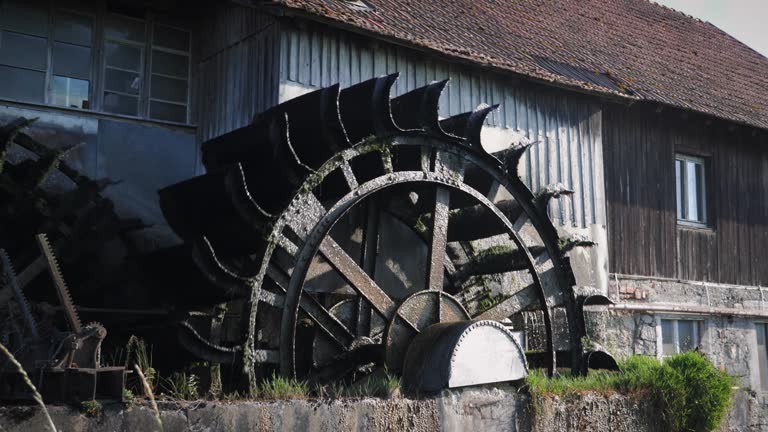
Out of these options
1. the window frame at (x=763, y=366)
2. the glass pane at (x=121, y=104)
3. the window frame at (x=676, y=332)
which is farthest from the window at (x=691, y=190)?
the glass pane at (x=121, y=104)

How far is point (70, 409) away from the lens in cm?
506

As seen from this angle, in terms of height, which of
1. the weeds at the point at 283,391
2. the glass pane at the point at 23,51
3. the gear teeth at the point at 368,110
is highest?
the glass pane at the point at 23,51

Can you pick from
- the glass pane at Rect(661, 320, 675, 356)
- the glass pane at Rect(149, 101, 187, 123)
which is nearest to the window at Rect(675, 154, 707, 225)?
the glass pane at Rect(661, 320, 675, 356)

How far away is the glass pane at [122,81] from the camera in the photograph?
9.47 m

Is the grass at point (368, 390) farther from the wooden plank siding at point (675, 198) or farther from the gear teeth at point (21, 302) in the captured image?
the wooden plank siding at point (675, 198)

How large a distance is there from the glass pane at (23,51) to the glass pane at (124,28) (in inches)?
27.1

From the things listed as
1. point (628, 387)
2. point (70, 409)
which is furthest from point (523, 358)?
point (70, 409)

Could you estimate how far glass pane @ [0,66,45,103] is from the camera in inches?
351

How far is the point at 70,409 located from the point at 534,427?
12.2ft

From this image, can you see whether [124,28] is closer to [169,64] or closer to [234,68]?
[169,64]

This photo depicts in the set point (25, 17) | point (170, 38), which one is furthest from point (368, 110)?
point (25, 17)

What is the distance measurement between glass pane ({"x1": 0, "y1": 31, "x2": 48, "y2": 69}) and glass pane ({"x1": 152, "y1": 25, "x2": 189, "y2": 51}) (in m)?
1.17

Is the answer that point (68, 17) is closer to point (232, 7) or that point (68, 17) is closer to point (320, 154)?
point (232, 7)

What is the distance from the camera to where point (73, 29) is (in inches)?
368
